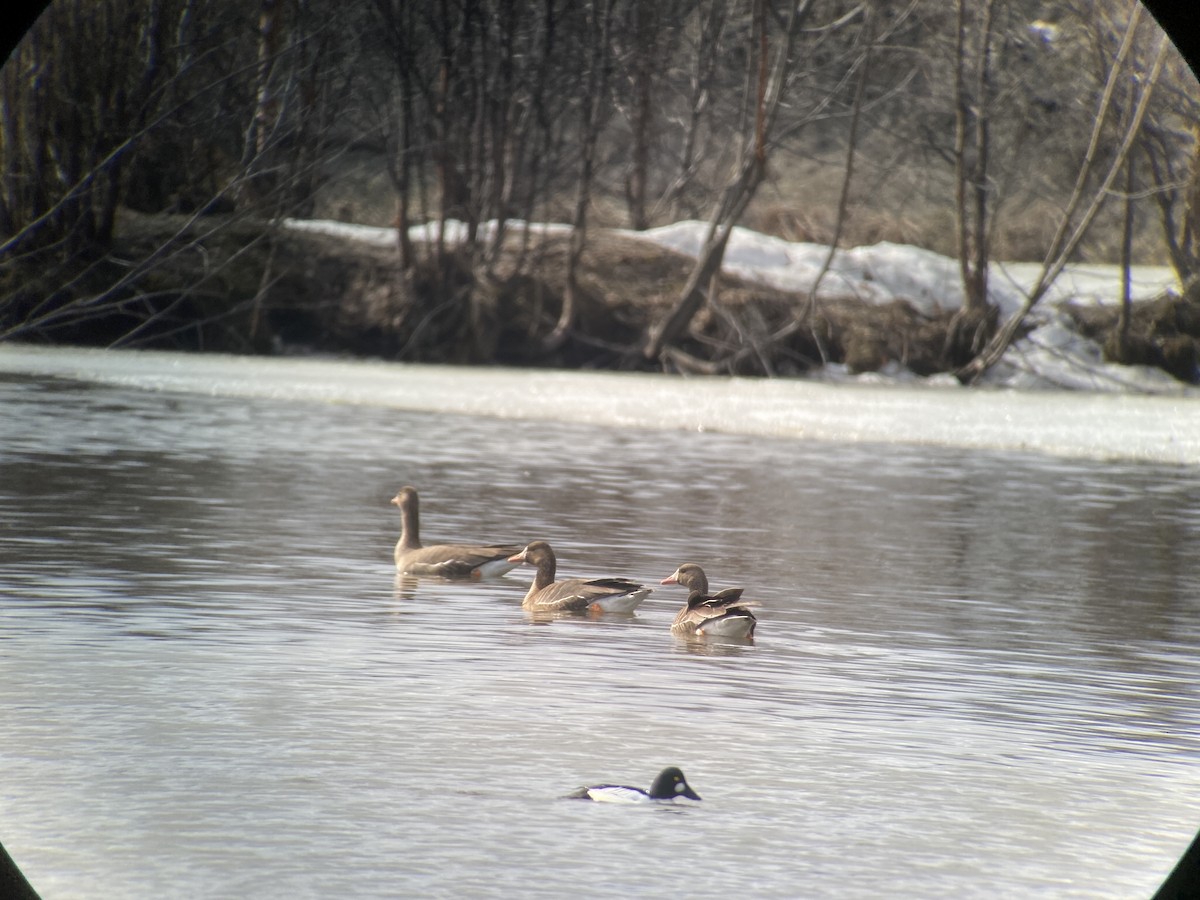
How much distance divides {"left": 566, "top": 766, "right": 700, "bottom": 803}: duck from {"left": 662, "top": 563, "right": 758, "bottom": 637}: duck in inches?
111

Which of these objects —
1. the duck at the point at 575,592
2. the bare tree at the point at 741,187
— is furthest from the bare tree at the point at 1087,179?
the duck at the point at 575,592

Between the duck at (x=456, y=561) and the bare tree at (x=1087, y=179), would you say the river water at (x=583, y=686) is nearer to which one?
→ the duck at (x=456, y=561)

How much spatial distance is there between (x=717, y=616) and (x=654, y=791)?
9.59 feet

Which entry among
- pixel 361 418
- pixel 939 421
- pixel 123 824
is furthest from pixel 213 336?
pixel 123 824

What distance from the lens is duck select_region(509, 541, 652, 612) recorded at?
943cm

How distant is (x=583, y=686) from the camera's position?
25.2 ft

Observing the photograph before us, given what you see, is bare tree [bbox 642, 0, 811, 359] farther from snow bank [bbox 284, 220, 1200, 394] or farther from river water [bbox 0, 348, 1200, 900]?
river water [bbox 0, 348, 1200, 900]

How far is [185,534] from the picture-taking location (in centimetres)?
1185

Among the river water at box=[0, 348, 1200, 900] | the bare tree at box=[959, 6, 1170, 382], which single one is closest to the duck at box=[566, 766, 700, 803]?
the river water at box=[0, 348, 1200, 900]

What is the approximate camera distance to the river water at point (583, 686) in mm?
5398

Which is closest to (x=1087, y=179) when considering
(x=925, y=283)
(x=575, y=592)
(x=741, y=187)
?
(x=925, y=283)

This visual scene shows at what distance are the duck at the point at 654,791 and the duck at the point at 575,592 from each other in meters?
3.50

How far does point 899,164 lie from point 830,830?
31932 mm

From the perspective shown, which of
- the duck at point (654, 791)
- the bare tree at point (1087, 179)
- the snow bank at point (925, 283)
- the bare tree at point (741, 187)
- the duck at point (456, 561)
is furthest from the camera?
the snow bank at point (925, 283)
